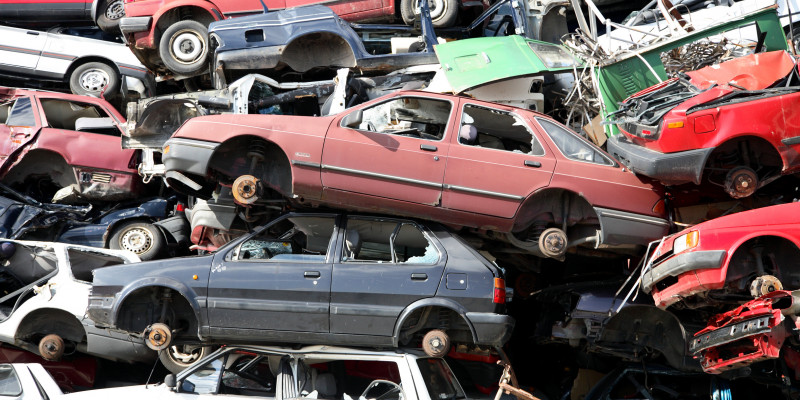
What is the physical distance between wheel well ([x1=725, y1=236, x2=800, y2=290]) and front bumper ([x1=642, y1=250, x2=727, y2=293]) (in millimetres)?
188

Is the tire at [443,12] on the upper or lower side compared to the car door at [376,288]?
upper

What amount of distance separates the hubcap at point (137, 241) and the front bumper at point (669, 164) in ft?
17.9

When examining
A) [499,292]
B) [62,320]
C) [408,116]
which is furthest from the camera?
[408,116]

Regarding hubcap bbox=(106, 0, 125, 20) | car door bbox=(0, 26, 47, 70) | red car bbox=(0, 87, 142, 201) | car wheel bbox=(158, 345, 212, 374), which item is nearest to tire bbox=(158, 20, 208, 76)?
red car bbox=(0, 87, 142, 201)

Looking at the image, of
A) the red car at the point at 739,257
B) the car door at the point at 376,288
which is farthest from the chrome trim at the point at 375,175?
the red car at the point at 739,257

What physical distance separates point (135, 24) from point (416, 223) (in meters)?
5.96

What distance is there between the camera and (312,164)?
26.2 ft

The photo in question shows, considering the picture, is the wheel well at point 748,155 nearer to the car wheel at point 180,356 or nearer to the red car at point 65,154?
the car wheel at point 180,356

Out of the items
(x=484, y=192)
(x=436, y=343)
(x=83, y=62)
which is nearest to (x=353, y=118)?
(x=484, y=192)

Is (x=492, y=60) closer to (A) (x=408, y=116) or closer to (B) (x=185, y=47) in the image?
(A) (x=408, y=116)

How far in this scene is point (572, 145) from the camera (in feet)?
27.7

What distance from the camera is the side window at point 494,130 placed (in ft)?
28.3

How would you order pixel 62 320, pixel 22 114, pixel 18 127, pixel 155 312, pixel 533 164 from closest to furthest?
pixel 155 312
pixel 533 164
pixel 62 320
pixel 18 127
pixel 22 114

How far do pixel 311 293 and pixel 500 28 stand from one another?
22.0ft
